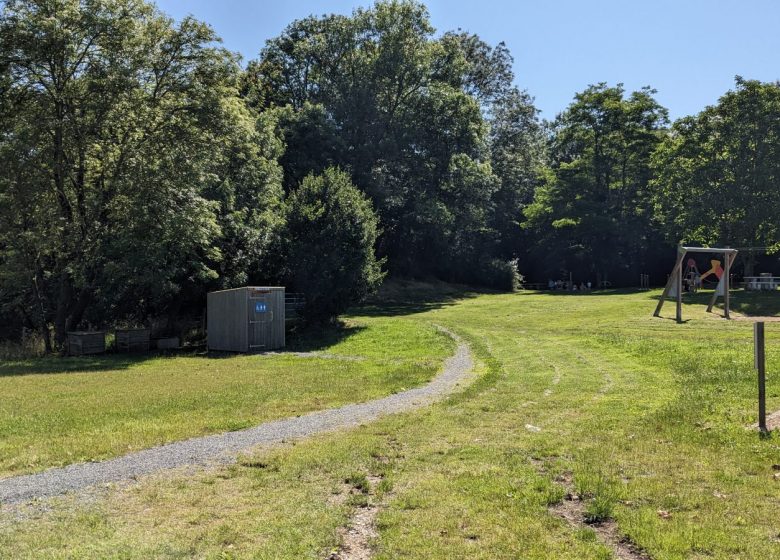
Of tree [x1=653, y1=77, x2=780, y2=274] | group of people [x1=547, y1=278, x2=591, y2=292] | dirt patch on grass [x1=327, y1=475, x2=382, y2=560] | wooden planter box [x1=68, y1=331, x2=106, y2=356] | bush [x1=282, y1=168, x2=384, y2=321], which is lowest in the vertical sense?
wooden planter box [x1=68, y1=331, x2=106, y2=356]

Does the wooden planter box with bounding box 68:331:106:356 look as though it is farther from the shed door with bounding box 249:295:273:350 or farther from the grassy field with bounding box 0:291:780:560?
the grassy field with bounding box 0:291:780:560

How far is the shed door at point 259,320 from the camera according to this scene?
24.4m

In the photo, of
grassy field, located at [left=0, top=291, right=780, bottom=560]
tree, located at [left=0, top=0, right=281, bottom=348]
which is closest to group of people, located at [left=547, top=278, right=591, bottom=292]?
tree, located at [left=0, top=0, right=281, bottom=348]

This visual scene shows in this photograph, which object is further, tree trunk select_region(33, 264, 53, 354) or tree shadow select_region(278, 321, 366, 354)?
tree trunk select_region(33, 264, 53, 354)

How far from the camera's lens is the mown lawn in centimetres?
868

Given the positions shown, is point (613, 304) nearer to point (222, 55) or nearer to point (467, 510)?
point (222, 55)

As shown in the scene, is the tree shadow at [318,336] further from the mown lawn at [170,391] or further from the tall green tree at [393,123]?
the tall green tree at [393,123]

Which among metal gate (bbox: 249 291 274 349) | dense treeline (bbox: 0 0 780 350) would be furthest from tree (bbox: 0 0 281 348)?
metal gate (bbox: 249 291 274 349)

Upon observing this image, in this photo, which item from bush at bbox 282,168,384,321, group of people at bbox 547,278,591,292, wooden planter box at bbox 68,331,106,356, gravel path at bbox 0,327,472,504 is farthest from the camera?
group of people at bbox 547,278,591,292

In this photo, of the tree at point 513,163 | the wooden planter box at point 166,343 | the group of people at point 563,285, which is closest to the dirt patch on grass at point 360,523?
the wooden planter box at point 166,343

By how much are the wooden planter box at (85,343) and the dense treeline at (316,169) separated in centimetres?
198

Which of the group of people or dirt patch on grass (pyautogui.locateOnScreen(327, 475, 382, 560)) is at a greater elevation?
the group of people

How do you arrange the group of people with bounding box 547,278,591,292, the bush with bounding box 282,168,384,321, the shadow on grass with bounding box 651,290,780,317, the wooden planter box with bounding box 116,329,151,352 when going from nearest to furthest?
1. the wooden planter box with bounding box 116,329,151,352
2. the bush with bounding box 282,168,384,321
3. the shadow on grass with bounding box 651,290,780,317
4. the group of people with bounding box 547,278,591,292

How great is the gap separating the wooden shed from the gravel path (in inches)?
502
